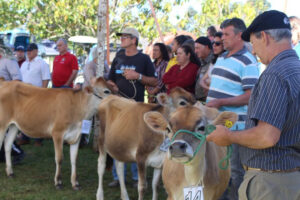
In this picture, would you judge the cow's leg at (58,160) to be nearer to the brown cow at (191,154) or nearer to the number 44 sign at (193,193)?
the brown cow at (191,154)

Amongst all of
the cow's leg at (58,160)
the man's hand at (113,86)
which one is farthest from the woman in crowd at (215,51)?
the cow's leg at (58,160)

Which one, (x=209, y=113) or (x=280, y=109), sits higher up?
(x=280, y=109)

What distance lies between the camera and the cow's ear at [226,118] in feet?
10.7

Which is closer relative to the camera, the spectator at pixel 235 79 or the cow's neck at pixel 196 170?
the cow's neck at pixel 196 170

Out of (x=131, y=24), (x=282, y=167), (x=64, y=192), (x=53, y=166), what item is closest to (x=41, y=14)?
(x=131, y=24)

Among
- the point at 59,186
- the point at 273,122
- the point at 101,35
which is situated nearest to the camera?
the point at 273,122

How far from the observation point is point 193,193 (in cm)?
344

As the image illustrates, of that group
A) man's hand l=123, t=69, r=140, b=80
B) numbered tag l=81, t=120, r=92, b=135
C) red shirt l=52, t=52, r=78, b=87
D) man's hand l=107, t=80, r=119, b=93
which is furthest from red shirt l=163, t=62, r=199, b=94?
red shirt l=52, t=52, r=78, b=87

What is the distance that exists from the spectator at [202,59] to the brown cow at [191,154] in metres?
1.64

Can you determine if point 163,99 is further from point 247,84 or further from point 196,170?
point 196,170

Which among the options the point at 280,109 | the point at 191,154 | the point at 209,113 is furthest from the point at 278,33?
the point at 209,113

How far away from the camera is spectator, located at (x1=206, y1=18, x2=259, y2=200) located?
13.9 feet

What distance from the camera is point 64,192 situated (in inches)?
249

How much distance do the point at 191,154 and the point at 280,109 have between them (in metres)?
0.93
